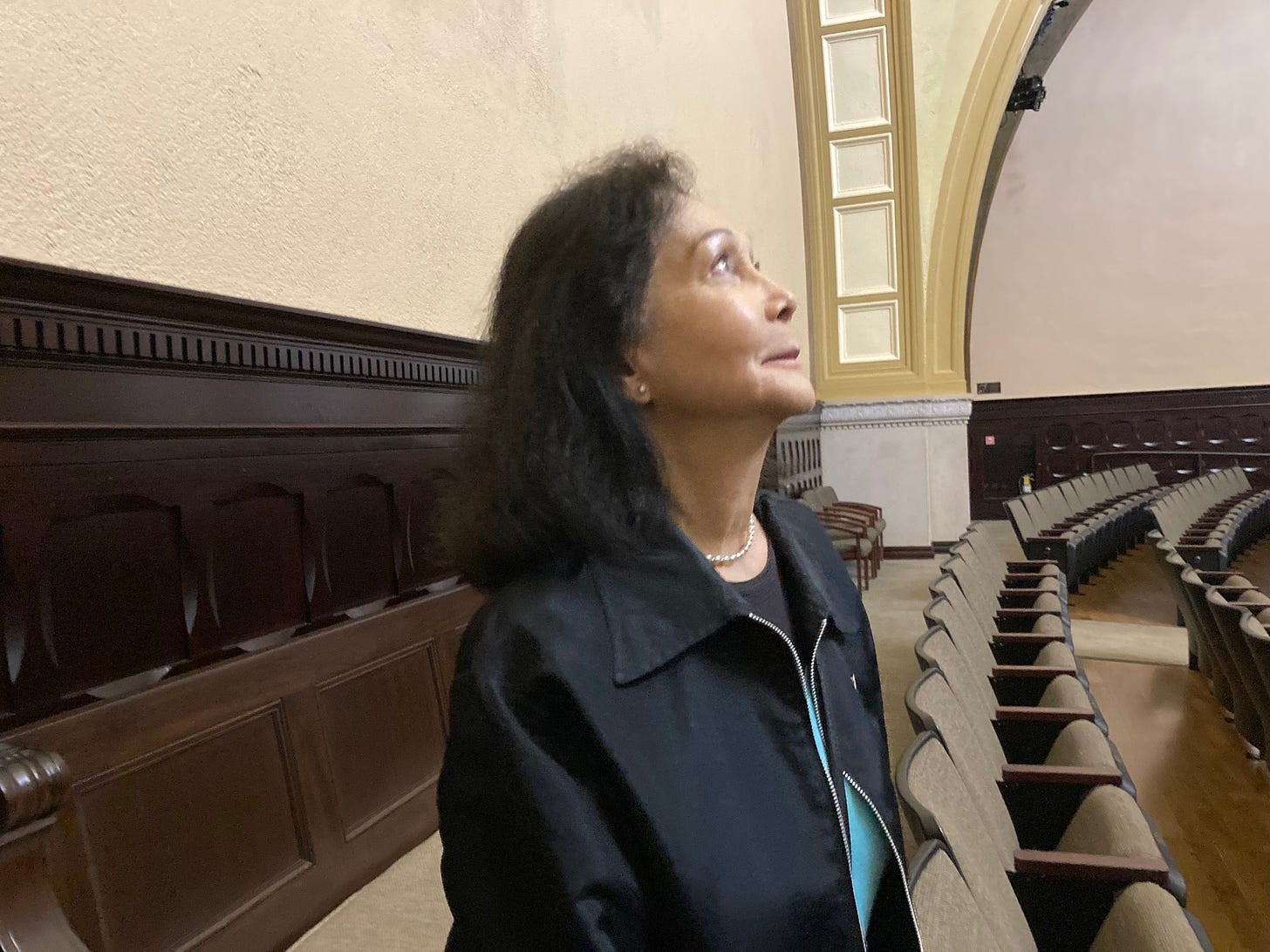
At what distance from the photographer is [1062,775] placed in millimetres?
1631

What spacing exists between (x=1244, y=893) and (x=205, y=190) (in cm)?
264

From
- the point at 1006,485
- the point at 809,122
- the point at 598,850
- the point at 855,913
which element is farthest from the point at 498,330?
the point at 1006,485

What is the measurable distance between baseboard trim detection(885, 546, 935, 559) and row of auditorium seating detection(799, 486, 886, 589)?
26.8 inches

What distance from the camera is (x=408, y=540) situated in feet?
6.62

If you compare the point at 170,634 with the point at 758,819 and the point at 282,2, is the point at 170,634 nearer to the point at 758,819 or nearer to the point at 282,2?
the point at 758,819

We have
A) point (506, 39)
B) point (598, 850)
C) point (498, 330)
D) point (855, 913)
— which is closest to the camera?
point (598, 850)

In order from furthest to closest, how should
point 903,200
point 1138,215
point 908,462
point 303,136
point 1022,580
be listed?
1. point 1138,215
2. point 903,200
3. point 908,462
4. point 1022,580
5. point 303,136

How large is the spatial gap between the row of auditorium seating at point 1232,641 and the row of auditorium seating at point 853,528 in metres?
1.39

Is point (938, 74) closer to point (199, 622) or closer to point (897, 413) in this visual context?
point (897, 413)

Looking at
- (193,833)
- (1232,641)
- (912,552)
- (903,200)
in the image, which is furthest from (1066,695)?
(903,200)

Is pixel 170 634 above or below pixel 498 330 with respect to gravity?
below

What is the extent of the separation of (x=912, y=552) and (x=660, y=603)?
6.25 m

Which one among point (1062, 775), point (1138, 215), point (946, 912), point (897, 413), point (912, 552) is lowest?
point (912, 552)

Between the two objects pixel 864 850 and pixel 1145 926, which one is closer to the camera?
pixel 864 850
